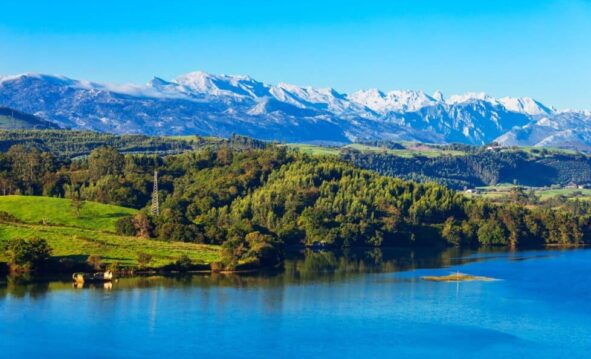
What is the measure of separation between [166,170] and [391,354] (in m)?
130

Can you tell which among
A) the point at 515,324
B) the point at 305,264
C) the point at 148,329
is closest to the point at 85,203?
the point at 305,264

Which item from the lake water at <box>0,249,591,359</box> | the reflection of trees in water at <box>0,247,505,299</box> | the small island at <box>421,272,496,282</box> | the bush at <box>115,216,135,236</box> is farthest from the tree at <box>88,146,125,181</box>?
the small island at <box>421,272,496,282</box>

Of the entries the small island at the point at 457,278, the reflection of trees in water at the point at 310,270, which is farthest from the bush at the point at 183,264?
the small island at the point at 457,278

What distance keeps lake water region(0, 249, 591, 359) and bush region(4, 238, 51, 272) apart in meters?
7.74

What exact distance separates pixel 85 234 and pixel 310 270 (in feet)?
105

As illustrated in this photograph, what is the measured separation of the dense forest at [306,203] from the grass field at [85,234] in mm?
11577

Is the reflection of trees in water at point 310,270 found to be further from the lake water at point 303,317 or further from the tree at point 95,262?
the tree at point 95,262

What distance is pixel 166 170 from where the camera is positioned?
652 feet

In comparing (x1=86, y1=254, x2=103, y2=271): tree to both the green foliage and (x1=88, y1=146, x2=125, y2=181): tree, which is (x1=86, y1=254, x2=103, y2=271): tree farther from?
(x1=88, y1=146, x2=125, y2=181): tree

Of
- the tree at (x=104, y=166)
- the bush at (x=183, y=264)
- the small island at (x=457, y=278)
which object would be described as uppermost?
the tree at (x=104, y=166)

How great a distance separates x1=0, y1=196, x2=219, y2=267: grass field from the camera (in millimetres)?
118106

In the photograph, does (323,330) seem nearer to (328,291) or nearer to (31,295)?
(328,291)

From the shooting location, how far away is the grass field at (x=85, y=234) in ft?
387

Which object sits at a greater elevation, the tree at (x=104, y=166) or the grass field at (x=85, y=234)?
the tree at (x=104, y=166)
